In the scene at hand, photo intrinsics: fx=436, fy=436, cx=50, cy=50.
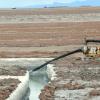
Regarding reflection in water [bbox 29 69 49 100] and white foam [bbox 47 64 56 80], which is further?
white foam [bbox 47 64 56 80]

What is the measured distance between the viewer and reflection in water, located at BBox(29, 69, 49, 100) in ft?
78.5

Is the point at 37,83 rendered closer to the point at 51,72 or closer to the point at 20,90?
the point at 51,72

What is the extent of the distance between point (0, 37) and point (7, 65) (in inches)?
986

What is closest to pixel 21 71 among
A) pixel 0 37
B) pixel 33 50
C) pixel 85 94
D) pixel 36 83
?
pixel 36 83

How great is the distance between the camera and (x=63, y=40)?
167 ft

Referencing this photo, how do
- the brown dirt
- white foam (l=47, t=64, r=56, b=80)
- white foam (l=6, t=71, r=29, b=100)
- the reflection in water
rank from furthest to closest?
the brown dirt
white foam (l=47, t=64, r=56, b=80)
the reflection in water
white foam (l=6, t=71, r=29, b=100)

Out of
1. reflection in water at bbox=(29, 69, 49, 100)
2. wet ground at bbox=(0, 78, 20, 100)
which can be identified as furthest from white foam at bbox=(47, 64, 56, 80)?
wet ground at bbox=(0, 78, 20, 100)

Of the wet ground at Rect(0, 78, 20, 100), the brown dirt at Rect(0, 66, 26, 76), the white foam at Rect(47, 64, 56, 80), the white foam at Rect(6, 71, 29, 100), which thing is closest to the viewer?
the white foam at Rect(6, 71, 29, 100)

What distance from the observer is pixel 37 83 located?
27.3 meters

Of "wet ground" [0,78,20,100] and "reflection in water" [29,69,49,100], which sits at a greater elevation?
"wet ground" [0,78,20,100]

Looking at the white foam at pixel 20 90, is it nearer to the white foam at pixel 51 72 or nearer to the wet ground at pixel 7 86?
the wet ground at pixel 7 86

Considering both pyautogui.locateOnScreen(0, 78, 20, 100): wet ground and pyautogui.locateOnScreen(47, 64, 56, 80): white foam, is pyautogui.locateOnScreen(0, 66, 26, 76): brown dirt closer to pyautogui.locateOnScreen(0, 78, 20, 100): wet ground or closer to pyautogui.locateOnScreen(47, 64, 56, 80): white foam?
pyautogui.locateOnScreen(47, 64, 56, 80): white foam

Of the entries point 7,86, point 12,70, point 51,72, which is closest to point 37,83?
point 51,72

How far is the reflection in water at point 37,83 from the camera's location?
78.5 feet
